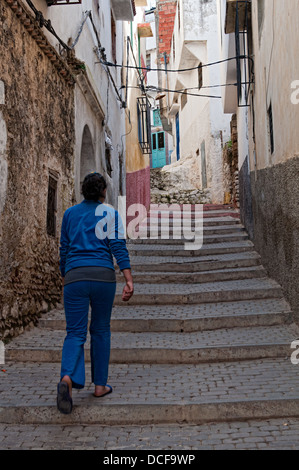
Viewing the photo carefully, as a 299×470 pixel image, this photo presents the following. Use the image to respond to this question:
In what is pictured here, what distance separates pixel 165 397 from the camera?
12.2ft

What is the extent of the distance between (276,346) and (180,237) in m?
6.24

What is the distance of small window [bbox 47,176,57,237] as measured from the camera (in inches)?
254

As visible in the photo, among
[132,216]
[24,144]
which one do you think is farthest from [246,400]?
Answer: [132,216]

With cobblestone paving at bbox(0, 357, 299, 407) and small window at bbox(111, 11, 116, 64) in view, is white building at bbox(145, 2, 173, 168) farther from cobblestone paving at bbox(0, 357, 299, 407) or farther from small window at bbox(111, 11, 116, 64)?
cobblestone paving at bbox(0, 357, 299, 407)

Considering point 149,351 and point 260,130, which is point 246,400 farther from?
point 260,130

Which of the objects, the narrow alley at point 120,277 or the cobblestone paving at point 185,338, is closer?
the narrow alley at point 120,277

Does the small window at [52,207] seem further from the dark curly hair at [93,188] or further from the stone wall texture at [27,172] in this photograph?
the dark curly hair at [93,188]

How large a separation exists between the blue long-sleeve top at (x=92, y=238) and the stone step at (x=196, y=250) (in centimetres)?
565

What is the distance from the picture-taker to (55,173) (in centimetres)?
659

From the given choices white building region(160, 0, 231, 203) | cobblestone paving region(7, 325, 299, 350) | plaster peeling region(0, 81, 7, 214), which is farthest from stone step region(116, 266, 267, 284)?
white building region(160, 0, 231, 203)

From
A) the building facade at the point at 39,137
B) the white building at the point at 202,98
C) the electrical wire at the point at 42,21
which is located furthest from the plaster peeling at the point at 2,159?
the white building at the point at 202,98

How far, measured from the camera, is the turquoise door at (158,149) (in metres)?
35.5

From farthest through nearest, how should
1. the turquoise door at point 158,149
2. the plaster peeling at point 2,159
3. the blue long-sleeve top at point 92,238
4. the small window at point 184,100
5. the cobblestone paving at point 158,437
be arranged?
the turquoise door at point 158,149 < the small window at point 184,100 < the plaster peeling at point 2,159 < the blue long-sleeve top at point 92,238 < the cobblestone paving at point 158,437

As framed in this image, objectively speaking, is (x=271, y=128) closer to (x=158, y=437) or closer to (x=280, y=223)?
(x=280, y=223)
